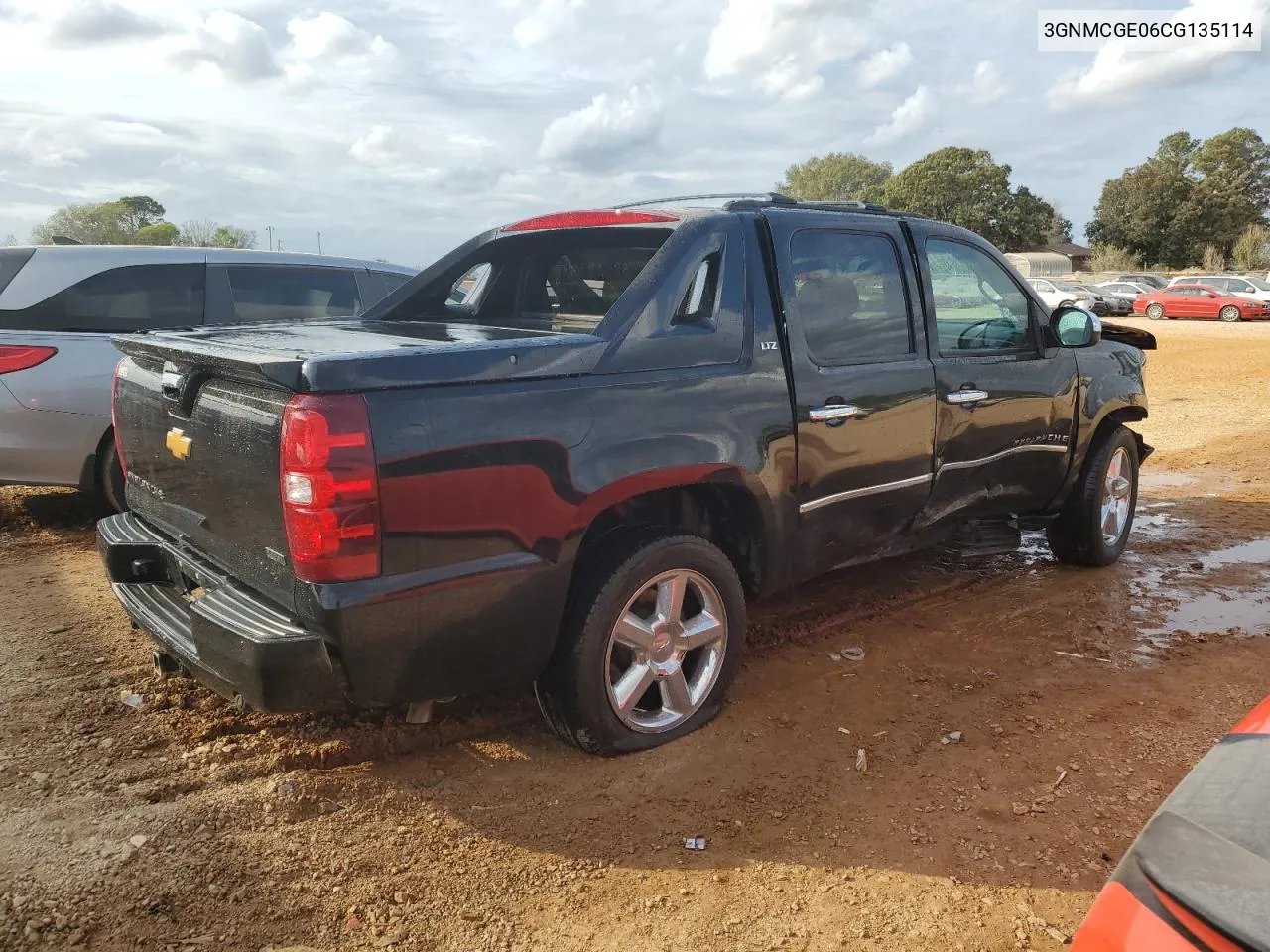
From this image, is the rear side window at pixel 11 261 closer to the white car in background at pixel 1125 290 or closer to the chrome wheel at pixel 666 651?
the chrome wheel at pixel 666 651

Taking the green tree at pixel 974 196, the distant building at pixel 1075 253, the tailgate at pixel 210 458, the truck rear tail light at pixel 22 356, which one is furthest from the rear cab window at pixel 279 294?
the distant building at pixel 1075 253

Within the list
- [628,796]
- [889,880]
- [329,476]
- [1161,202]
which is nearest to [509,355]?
[329,476]

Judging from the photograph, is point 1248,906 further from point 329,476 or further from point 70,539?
point 70,539

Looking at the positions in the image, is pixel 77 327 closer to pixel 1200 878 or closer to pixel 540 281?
pixel 540 281

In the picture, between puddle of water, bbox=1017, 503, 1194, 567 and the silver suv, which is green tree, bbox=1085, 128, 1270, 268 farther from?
the silver suv

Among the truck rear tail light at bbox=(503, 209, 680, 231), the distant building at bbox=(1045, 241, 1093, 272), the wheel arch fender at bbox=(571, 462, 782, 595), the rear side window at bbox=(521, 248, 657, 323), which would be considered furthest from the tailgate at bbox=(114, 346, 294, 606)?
the distant building at bbox=(1045, 241, 1093, 272)

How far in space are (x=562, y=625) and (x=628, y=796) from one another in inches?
23.4

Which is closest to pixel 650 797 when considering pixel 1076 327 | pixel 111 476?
pixel 1076 327

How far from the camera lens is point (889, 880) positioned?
109 inches

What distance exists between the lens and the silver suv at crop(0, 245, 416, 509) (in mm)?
5629

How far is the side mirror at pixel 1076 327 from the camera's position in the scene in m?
4.91

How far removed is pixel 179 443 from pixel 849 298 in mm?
2575

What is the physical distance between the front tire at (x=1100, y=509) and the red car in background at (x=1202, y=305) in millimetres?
30138

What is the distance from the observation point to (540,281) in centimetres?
423
